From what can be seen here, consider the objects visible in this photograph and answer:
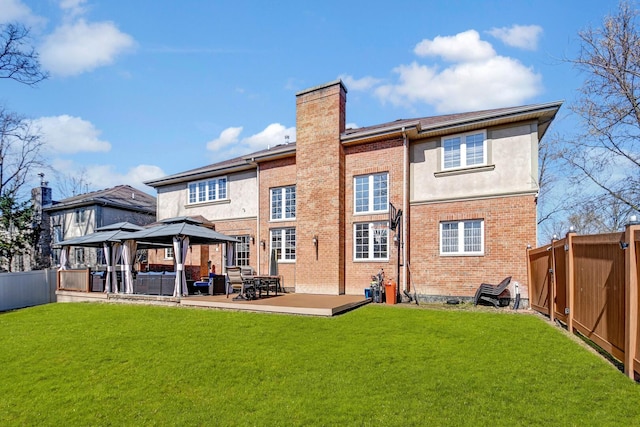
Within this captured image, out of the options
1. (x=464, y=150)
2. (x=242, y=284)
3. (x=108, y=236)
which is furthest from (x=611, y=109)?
(x=108, y=236)

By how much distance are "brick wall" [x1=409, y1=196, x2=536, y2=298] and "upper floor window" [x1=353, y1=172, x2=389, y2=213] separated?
3.95 feet

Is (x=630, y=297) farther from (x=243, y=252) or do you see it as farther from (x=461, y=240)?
(x=243, y=252)

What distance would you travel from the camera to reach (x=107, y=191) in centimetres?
2795

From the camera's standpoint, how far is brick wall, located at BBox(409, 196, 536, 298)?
37.4 ft

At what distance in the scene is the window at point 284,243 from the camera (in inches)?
615

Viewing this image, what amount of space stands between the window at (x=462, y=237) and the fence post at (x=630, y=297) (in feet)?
24.5

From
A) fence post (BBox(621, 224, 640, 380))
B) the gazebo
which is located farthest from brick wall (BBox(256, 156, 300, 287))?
fence post (BBox(621, 224, 640, 380))

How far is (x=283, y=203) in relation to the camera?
1598 cm

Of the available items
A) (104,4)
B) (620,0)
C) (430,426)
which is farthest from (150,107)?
(620,0)

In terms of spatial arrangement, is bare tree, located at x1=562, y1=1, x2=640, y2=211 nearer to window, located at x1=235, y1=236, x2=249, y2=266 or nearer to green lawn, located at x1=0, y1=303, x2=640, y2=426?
green lawn, located at x1=0, y1=303, x2=640, y2=426

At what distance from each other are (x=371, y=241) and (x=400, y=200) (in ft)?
6.36

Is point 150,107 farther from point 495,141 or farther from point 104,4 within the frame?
point 495,141

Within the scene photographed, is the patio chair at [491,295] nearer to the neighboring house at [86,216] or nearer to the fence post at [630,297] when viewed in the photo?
the fence post at [630,297]

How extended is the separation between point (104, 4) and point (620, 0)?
1677cm
